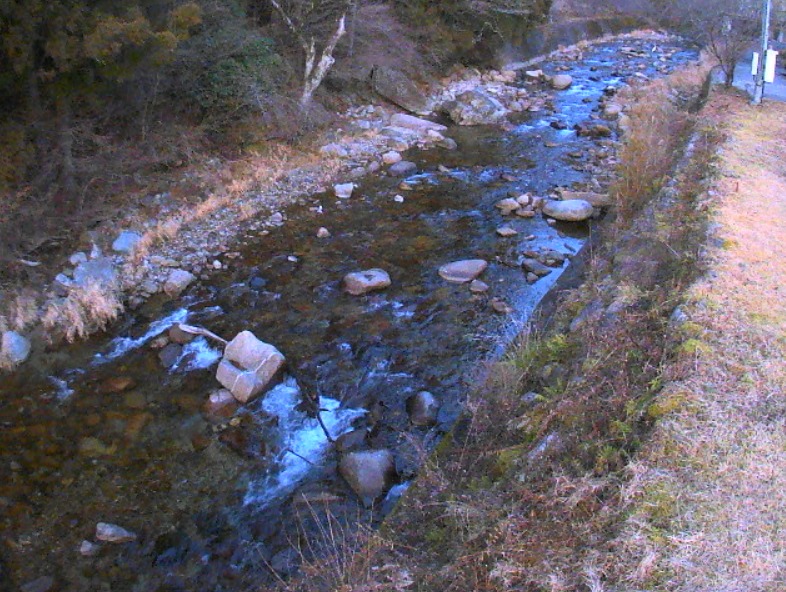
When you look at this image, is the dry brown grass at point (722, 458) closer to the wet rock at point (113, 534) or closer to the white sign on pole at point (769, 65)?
the wet rock at point (113, 534)

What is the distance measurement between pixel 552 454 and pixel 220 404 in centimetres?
362

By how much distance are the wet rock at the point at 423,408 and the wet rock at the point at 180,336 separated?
2818mm

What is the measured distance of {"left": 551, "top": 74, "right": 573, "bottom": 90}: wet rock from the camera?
19953mm

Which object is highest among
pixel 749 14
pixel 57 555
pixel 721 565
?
pixel 749 14

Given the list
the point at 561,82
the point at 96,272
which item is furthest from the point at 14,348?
the point at 561,82

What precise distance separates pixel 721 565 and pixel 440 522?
1680mm

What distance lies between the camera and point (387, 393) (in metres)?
6.38

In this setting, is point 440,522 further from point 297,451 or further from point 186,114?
point 186,114

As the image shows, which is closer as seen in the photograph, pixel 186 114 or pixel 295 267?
pixel 295 267

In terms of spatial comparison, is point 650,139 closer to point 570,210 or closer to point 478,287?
point 570,210

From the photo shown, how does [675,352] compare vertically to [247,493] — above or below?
above

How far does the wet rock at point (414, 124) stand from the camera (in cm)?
1484

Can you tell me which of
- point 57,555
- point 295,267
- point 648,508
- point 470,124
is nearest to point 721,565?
point 648,508

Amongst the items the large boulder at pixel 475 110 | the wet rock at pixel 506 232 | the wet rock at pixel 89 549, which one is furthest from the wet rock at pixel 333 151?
the wet rock at pixel 89 549
